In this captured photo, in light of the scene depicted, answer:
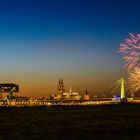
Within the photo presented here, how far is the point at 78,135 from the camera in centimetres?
3878

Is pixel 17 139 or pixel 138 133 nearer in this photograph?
pixel 17 139

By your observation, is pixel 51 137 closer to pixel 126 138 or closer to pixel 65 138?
pixel 65 138

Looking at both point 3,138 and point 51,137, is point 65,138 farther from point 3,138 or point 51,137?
point 3,138

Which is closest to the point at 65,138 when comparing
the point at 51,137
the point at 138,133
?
the point at 51,137

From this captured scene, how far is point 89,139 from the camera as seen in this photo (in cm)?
3500

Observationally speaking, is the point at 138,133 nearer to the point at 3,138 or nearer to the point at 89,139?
the point at 89,139

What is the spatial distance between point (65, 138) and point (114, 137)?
4788 millimetres

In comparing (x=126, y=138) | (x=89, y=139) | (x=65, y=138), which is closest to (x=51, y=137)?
(x=65, y=138)

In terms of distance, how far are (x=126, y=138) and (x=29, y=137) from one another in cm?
968

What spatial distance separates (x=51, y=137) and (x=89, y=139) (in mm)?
4472

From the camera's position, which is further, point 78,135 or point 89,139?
point 78,135

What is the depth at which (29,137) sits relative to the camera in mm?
37281

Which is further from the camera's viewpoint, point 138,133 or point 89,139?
point 138,133

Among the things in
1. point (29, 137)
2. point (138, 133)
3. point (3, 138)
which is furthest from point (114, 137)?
point (3, 138)
